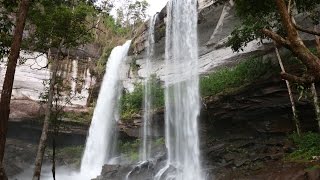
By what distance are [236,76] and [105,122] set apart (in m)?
11.1

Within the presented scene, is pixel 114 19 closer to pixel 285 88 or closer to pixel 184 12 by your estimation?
pixel 184 12

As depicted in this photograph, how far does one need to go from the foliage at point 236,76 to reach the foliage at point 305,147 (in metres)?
3.93

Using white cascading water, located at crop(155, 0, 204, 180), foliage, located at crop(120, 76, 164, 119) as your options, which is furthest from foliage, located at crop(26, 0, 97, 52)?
foliage, located at crop(120, 76, 164, 119)

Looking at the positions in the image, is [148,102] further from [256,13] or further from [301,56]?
[301,56]

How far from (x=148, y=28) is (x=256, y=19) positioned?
12.0 meters

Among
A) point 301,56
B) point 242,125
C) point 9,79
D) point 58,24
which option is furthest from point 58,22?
point 301,56

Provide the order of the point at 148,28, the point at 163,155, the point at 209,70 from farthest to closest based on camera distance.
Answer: the point at 148,28 < the point at 209,70 < the point at 163,155

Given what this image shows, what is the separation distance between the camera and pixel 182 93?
22672 mm

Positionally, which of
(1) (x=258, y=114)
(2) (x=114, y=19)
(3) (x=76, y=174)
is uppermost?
(2) (x=114, y=19)

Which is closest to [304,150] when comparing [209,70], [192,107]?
[192,107]

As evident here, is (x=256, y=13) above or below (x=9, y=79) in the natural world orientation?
above

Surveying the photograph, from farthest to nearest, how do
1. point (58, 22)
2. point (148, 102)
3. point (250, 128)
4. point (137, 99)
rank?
point (137, 99), point (148, 102), point (250, 128), point (58, 22)

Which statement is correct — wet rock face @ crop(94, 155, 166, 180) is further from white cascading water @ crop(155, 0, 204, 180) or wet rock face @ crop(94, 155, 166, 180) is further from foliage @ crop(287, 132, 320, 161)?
foliage @ crop(287, 132, 320, 161)

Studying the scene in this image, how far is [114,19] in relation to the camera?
41.6m
